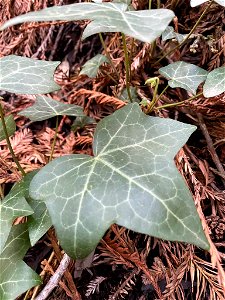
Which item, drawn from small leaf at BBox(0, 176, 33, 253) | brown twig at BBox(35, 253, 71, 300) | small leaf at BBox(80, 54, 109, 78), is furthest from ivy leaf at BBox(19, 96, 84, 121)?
brown twig at BBox(35, 253, 71, 300)

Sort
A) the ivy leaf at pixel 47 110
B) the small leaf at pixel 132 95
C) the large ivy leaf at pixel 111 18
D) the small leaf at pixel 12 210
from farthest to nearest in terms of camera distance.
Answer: the small leaf at pixel 132 95, the ivy leaf at pixel 47 110, the small leaf at pixel 12 210, the large ivy leaf at pixel 111 18

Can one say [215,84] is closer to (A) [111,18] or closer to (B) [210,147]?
(B) [210,147]

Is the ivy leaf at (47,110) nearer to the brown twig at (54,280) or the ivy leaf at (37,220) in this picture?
the ivy leaf at (37,220)

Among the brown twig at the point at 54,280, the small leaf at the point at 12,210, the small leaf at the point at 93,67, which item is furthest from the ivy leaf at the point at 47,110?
the brown twig at the point at 54,280

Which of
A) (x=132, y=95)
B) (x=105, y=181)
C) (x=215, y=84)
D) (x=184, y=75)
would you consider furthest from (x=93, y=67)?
(x=105, y=181)

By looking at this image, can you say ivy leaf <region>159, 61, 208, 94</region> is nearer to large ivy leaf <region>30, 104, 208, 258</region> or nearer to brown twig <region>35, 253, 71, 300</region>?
large ivy leaf <region>30, 104, 208, 258</region>

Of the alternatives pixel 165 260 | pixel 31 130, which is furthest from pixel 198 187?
pixel 31 130
